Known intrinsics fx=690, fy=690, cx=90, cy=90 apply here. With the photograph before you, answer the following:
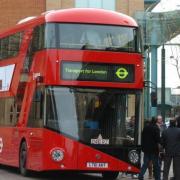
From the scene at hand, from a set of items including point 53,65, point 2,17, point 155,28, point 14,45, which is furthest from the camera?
point 2,17

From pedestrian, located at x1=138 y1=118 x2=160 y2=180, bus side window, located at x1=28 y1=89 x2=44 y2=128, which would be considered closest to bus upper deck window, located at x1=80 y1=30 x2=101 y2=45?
bus side window, located at x1=28 y1=89 x2=44 y2=128

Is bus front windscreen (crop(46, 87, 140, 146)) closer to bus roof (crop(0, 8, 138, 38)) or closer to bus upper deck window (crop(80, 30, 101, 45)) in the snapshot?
bus upper deck window (crop(80, 30, 101, 45))

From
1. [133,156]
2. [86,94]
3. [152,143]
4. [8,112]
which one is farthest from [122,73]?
[8,112]

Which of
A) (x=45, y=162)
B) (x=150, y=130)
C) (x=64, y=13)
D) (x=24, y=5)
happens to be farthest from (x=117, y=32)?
(x=24, y=5)

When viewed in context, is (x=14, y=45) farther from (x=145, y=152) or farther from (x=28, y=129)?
(x=145, y=152)

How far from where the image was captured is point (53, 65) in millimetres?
16750

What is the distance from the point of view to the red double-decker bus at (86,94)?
16.6 m

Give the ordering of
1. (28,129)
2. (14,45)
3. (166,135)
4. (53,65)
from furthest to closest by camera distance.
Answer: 1. (14,45)
2. (28,129)
3. (53,65)
4. (166,135)

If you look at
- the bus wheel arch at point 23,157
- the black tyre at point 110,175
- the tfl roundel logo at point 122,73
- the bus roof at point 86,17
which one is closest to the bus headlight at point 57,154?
the bus wheel arch at point 23,157

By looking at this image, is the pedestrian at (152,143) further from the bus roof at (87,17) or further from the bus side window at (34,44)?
the bus side window at (34,44)

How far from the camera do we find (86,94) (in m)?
16.9

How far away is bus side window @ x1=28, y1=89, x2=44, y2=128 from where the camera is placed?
16969 millimetres

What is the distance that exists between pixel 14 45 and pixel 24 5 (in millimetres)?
37024

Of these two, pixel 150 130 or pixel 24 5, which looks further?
pixel 24 5
